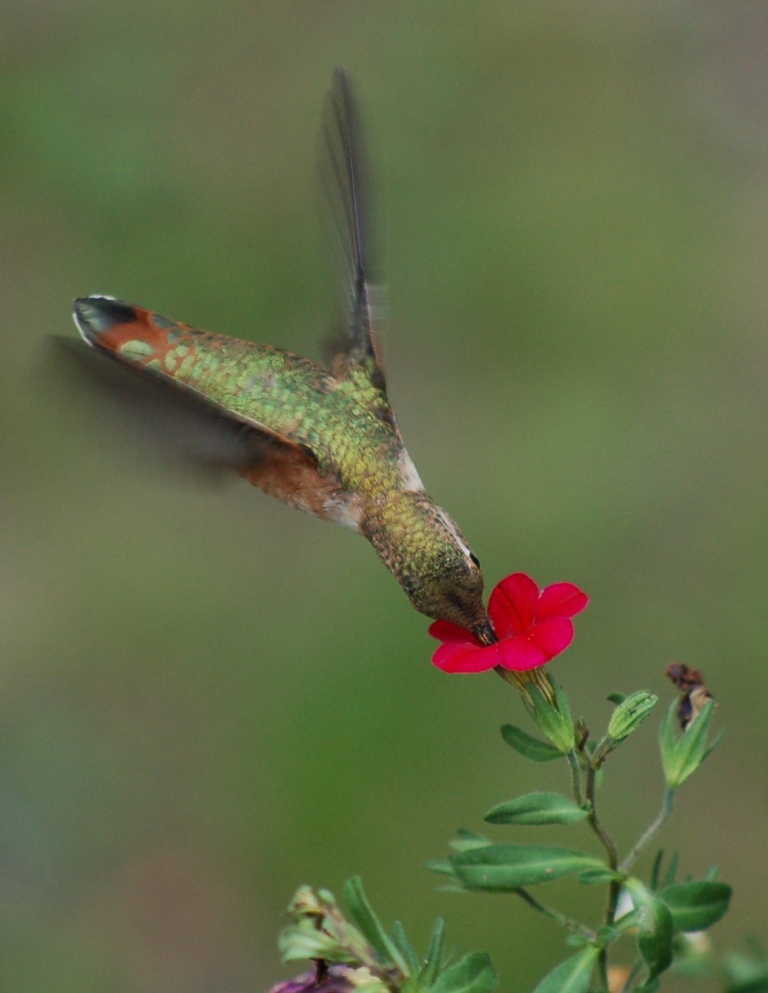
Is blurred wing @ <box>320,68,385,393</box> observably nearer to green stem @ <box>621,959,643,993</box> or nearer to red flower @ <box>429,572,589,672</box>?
red flower @ <box>429,572,589,672</box>

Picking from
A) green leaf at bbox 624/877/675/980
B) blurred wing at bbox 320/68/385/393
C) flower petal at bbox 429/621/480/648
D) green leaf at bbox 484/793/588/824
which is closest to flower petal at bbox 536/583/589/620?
flower petal at bbox 429/621/480/648

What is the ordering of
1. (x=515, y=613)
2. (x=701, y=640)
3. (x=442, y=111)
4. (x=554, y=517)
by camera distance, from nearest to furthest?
(x=515, y=613) → (x=701, y=640) → (x=554, y=517) → (x=442, y=111)

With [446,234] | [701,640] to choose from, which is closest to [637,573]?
[701,640]

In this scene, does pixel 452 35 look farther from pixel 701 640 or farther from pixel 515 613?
pixel 515 613

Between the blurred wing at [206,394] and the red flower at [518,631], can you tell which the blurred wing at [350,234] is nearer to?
the blurred wing at [206,394]

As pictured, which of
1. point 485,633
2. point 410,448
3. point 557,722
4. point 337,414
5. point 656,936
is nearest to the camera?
point 656,936

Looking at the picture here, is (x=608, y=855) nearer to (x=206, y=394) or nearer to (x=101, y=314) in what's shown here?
(x=206, y=394)

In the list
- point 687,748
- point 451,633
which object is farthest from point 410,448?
point 687,748
